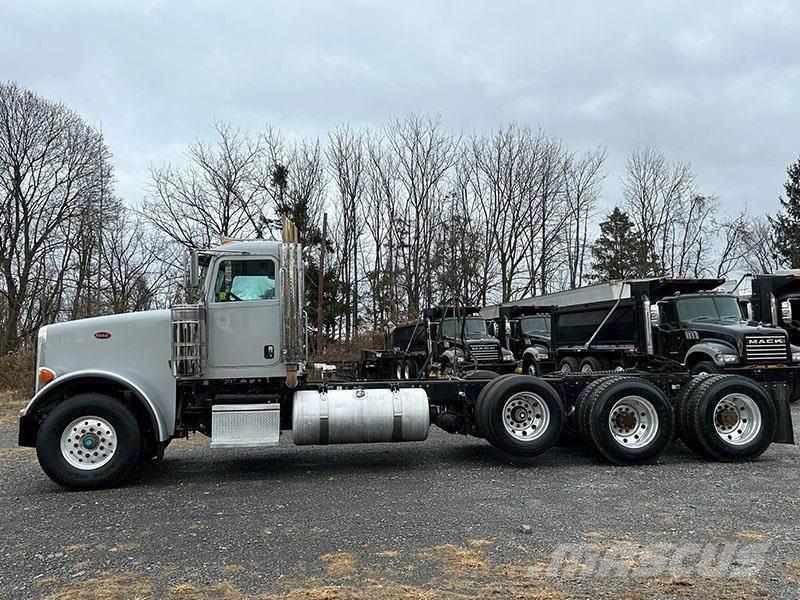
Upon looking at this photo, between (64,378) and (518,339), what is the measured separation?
1839 centimetres

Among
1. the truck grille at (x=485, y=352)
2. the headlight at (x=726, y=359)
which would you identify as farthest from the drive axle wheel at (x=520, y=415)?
the truck grille at (x=485, y=352)

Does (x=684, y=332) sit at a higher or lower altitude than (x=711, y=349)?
higher

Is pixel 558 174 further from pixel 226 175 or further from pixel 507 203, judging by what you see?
pixel 226 175

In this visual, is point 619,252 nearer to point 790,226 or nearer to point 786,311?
point 790,226

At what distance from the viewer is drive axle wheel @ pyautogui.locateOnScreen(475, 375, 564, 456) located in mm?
7938

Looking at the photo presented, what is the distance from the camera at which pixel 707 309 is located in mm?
14914

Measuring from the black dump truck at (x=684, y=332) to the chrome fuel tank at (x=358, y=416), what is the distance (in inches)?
217

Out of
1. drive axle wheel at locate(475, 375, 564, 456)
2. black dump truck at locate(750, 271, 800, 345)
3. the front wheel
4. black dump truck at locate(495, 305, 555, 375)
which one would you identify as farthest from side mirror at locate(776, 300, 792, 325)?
the front wheel

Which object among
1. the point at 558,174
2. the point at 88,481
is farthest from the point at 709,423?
the point at 558,174

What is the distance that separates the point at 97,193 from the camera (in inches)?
1438

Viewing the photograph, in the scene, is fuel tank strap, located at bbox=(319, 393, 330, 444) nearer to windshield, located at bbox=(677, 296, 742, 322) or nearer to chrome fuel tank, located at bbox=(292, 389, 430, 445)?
chrome fuel tank, located at bbox=(292, 389, 430, 445)

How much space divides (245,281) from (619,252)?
130 feet

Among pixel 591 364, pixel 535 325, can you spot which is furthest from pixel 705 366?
pixel 535 325

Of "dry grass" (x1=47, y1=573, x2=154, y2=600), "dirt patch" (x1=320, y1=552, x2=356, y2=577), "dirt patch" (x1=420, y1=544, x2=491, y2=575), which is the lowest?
"dirt patch" (x1=420, y1=544, x2=491, y2=575)
